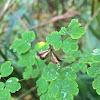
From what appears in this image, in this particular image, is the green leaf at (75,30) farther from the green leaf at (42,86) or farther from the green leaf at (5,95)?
the green leaf at (5,95)

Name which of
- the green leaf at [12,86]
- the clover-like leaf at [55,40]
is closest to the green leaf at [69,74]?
the clover-like leaf at [55,40]

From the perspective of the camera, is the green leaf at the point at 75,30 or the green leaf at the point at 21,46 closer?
the green leaf at the point at 75,30

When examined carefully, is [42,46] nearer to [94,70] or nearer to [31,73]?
[31,73]

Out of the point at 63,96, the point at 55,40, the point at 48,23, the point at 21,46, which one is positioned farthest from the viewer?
the point at 48,23

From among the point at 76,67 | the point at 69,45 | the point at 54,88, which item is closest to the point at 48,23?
the point at 76,67

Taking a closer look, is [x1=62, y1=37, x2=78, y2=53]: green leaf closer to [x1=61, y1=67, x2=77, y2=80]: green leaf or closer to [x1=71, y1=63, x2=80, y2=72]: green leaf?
[x1=61, y1=67, x2=77, y2=80]: green leaf

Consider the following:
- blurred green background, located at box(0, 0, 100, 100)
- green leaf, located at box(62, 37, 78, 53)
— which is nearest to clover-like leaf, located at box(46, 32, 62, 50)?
green leaf, located at box(62, 37, 78, 53)
